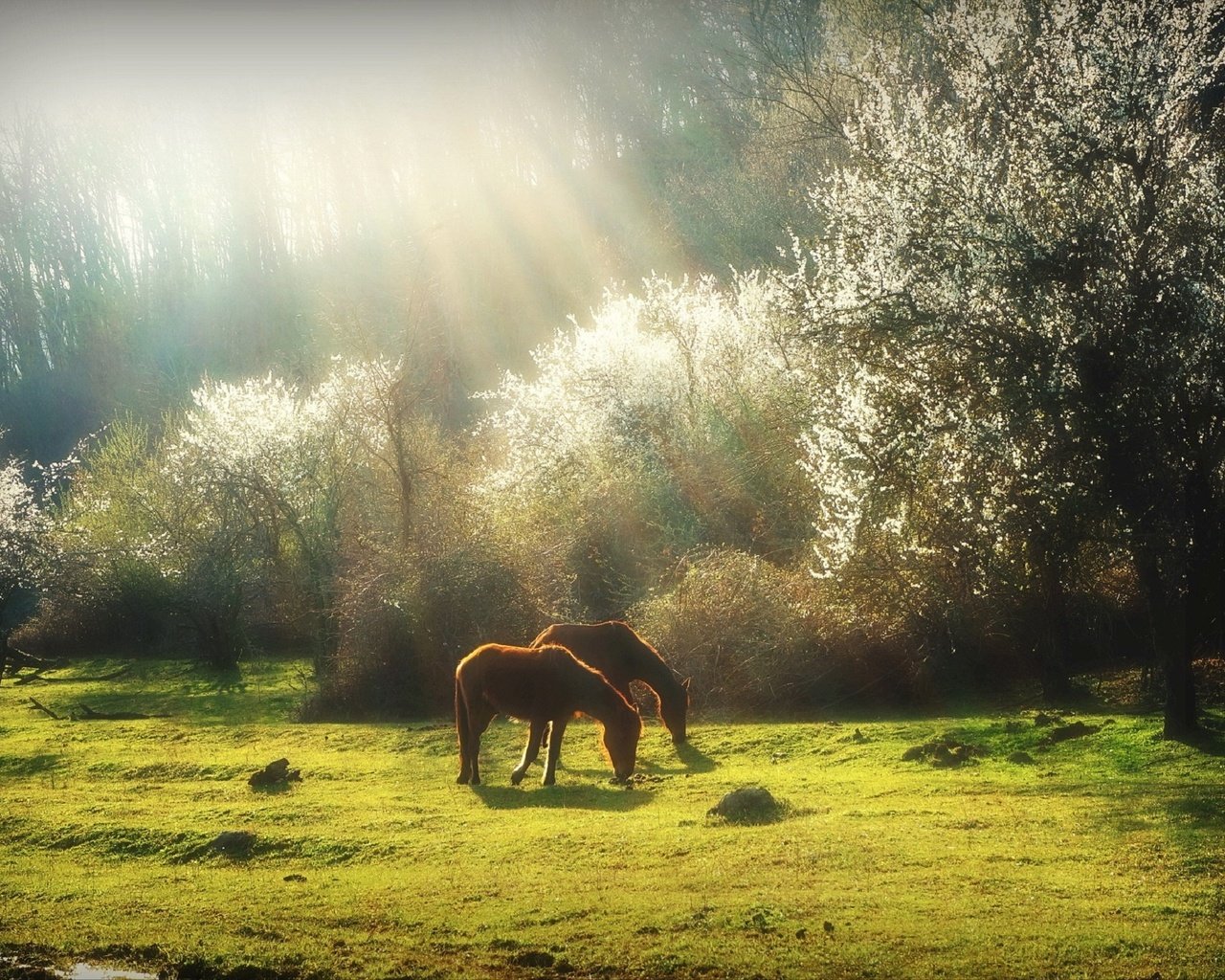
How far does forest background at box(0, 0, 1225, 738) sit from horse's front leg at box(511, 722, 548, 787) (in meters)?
6.15

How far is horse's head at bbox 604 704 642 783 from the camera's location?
1830cm

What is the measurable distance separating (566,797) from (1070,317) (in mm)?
9857

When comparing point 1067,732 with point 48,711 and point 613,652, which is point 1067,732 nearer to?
point 613,652

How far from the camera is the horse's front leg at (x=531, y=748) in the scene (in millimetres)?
18331

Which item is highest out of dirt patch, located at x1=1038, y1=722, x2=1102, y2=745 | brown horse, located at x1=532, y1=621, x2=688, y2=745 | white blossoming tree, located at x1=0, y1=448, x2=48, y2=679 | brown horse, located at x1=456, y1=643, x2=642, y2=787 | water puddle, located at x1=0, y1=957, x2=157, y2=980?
white blossoming tree, located at x1=0, y1=448, x2=48, y2=679

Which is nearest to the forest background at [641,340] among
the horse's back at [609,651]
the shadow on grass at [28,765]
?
the horse's back at [609,651]

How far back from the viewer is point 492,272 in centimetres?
8706

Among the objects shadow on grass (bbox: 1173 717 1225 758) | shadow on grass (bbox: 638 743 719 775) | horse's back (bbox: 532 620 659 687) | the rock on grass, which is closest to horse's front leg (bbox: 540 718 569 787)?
shadow on grass (bbox: 638 743 719 775)

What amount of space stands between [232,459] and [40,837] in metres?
33.3

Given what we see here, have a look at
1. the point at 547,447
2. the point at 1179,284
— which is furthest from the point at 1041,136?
the point at 547,447

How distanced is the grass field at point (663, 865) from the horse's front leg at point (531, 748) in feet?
0.91

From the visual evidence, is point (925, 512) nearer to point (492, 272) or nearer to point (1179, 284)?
point (1179, 284)

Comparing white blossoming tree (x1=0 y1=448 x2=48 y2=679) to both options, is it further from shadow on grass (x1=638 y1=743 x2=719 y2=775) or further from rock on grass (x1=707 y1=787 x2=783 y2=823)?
rock on grass (x1=707 y1=787 x2=783 y2=823)

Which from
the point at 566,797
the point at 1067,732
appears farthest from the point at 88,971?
the point at 1067,732
